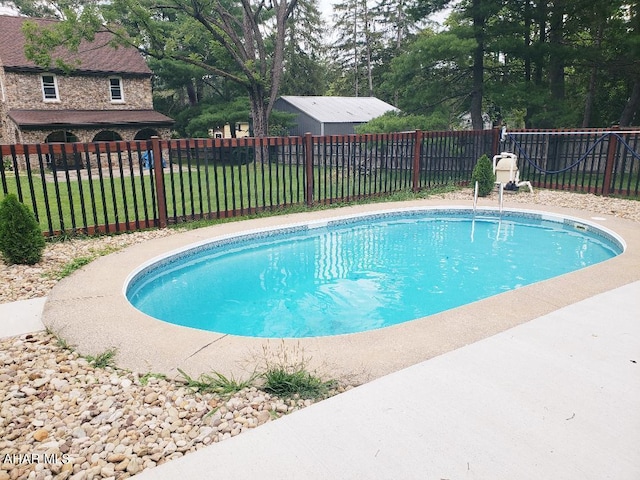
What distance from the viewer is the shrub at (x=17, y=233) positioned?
19.4 ft

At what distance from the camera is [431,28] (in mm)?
41344

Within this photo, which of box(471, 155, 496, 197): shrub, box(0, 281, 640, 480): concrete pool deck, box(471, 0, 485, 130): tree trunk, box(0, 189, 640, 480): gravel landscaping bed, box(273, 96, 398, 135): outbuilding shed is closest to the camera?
box(0, 281, 640, 480): concrete pool deck

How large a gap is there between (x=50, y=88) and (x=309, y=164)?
1990cm

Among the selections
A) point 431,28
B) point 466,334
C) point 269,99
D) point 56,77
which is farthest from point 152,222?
point 431,28

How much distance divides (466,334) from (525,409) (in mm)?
1147

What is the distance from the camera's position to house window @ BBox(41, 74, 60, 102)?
2311 cm

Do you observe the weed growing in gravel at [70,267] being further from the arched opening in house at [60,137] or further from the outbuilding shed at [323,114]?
the outbuilding shed at [323,114]

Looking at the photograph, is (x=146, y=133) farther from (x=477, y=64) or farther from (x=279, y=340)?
(x=279, y=340)

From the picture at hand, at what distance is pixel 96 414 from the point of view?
114 inches

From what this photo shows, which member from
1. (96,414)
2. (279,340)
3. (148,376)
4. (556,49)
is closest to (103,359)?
(148,376)

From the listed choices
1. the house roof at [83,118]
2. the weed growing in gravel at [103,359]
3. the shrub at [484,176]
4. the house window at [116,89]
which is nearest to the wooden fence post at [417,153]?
the shrub at [484,176]

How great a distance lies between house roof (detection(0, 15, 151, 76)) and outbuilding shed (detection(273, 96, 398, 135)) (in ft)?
28.7

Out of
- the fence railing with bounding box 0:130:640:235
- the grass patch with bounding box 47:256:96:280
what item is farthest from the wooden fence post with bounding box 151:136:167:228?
the grass patch with bounding box 47:256:96:280

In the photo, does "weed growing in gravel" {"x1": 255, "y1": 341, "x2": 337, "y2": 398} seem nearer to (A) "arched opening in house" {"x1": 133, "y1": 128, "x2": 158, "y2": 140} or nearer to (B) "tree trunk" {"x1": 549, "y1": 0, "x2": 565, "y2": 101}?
(B) "tree trunk" {"x1": 549, "y1": 0, "x2": 565, "y2": 101}
